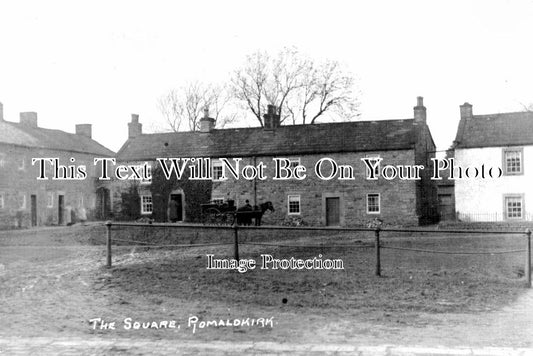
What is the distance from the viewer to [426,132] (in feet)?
114

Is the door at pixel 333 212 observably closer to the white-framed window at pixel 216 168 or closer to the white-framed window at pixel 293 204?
the white-framed window at pixel 293 204

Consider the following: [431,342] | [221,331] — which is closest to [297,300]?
[221,331]

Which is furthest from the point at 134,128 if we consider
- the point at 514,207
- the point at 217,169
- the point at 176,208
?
the point at 514,207

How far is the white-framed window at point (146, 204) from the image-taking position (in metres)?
37.5

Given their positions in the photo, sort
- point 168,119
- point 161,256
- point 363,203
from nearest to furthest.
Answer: point 161,256, point 363,203, point 168,119

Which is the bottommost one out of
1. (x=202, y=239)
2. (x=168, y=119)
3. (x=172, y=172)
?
(x=202, y=239)

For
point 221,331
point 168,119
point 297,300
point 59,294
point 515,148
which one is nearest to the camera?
point 221,331

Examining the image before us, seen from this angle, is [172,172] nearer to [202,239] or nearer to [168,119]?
[202,239]

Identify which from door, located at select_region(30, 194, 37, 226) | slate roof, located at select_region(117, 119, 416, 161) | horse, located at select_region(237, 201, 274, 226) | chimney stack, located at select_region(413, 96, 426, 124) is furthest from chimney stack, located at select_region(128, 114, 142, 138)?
chimney stack, located at select_region(413, 96, 426, 124)

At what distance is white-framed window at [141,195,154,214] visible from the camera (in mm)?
37469

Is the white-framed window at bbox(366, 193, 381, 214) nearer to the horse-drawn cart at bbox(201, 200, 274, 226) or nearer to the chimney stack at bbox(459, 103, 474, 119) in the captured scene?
the horse-drawn cart at bbox(201, 200, 274, 226)

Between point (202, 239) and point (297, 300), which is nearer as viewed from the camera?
point (297, 300)

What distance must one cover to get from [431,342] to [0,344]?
518 cm

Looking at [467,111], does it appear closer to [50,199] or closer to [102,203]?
[102,203]
